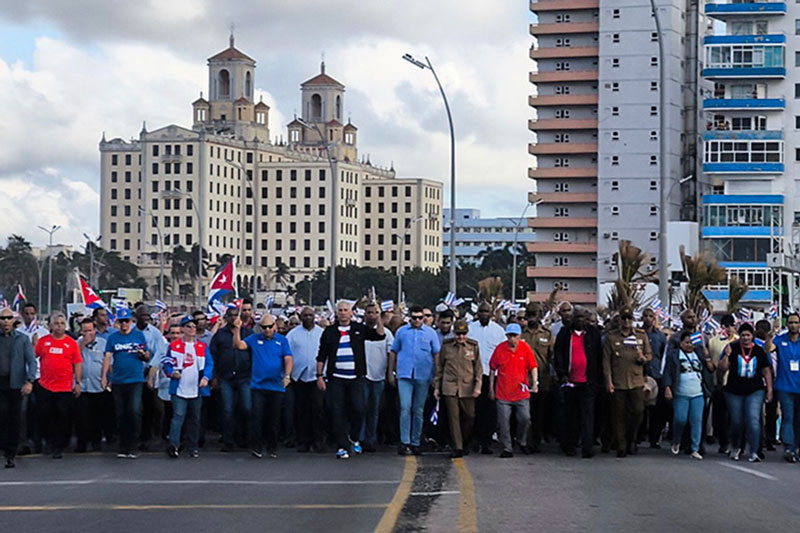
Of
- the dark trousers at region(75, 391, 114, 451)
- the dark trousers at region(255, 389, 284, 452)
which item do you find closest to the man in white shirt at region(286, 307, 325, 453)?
the dark trousers at region(255, 389, 284, 452)

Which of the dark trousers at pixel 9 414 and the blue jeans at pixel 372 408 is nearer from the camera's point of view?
the dark trousers at pixel 9 414

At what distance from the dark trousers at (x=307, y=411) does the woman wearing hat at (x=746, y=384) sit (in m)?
5.28

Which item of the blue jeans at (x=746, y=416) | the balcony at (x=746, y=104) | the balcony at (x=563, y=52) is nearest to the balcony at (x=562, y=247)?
the balcony at (x=563, y=52)

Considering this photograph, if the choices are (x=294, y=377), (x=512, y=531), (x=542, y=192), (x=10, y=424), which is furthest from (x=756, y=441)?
(x=542, y=192)

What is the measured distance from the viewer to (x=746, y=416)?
18.3 m

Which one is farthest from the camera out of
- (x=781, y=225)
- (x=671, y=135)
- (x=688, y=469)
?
(x=671, y=135)

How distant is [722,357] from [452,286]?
2238cm

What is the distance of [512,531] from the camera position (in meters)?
11.2

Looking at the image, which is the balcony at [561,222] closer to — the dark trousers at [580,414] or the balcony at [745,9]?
the balcony at [745,9]

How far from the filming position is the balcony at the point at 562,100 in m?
122

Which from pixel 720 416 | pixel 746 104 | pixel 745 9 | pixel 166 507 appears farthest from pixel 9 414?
pixel 745 9

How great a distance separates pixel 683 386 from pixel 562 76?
348 feet

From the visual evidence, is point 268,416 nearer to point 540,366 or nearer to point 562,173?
point 540,366

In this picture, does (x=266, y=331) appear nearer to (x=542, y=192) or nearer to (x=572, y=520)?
(x=572, y=520)
